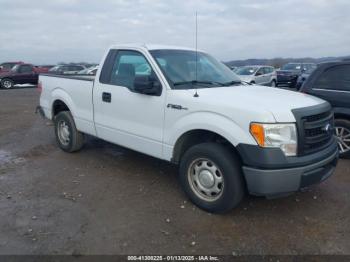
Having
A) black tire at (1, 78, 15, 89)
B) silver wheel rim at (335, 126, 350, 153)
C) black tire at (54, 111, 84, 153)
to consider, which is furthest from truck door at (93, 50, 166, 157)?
black tire at (1, 78, 15, 89)

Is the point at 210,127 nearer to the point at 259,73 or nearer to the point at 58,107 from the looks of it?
the point at 58,107

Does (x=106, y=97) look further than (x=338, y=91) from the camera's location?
No

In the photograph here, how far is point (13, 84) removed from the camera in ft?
80.3

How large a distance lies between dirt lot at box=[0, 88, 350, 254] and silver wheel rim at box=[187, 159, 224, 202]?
223mm

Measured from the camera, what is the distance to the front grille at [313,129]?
376cm

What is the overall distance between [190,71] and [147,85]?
0.74 meters

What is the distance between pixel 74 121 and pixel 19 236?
2.91 meters

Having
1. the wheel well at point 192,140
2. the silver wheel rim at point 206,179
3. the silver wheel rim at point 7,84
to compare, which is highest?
the silver wheel rim at point 7,84

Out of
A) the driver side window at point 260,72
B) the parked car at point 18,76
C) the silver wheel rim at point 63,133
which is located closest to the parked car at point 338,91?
the silver wheel rim at point 63,133

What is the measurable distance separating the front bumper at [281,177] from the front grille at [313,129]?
0.14 meters

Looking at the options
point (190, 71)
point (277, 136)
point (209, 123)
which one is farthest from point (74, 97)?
point (277, 136)

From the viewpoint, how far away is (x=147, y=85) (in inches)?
176

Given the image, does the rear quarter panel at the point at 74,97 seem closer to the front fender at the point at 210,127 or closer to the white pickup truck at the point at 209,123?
the white pickup truck at the point at 209,123

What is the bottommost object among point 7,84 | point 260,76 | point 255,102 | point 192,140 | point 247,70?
point 192,140
